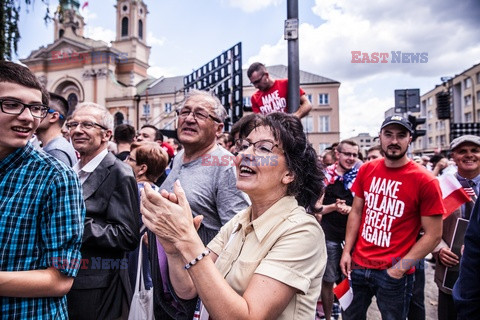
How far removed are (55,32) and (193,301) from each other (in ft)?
218

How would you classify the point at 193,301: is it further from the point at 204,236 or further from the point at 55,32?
the point at 55,32

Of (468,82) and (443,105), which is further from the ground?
(468,82)

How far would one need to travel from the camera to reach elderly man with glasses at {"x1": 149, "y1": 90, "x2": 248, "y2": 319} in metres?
1.99

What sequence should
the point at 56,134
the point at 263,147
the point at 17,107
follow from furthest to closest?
the point at 56,134
the point at 263,147
the point at 17,107

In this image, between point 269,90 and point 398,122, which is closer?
point 398,122

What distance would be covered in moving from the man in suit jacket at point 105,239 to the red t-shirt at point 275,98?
6.95ft

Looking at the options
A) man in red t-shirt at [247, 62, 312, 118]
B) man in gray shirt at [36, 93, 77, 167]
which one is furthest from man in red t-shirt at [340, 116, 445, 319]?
man in gray shirt at [36, 93, 77, 167]

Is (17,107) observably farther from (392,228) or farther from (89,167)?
(392,228)

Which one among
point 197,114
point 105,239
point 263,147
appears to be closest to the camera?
point 263,147

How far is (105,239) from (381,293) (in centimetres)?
220

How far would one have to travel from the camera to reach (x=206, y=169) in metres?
2.34

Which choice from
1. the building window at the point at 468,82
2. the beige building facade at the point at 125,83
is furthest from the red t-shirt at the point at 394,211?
the building window at the point at 468,82

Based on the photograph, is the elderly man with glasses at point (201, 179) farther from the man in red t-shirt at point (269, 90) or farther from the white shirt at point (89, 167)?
the man in red t-shirt at point (269, 90)

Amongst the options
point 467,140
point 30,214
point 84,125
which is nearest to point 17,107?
point 30,214
